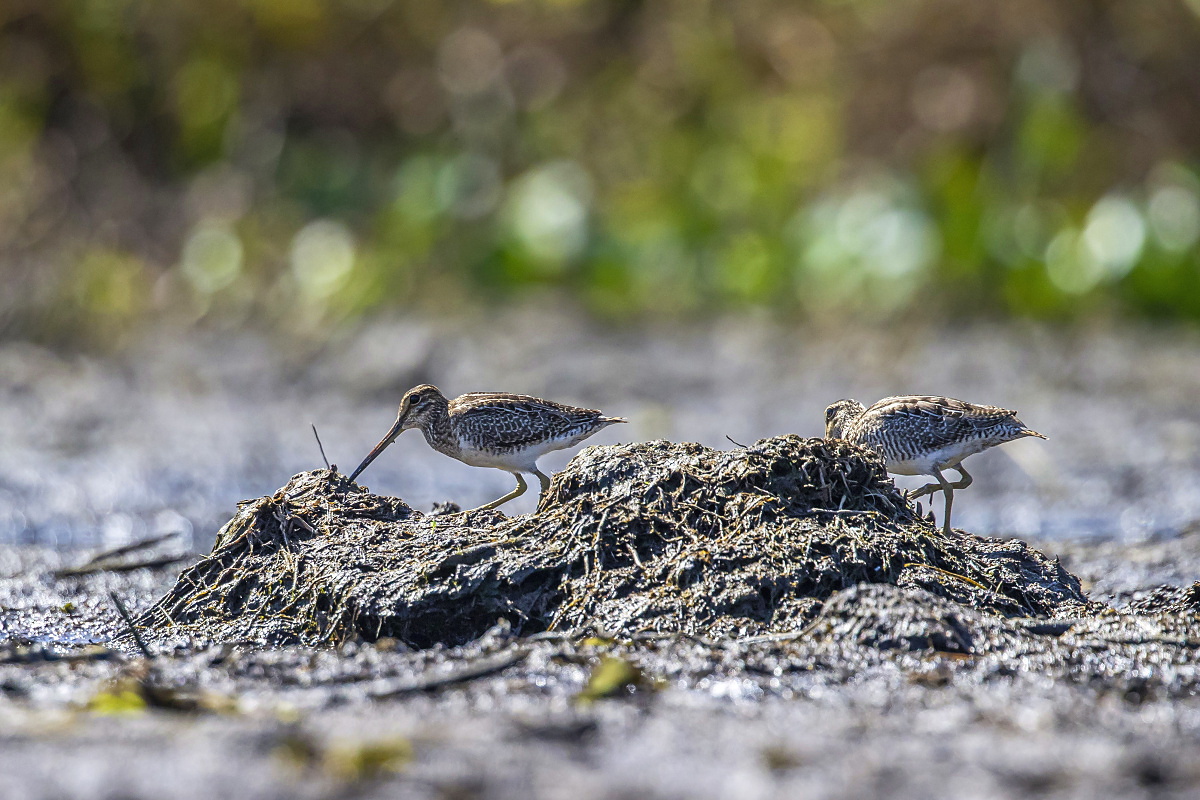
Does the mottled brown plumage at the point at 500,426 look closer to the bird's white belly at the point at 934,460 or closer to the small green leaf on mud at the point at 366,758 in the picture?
the bird's white belly at the point at 934,460

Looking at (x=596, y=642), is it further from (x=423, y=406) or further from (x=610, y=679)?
(x=423, y=406)

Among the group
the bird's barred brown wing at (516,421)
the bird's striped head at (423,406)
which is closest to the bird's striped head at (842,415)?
the bird's barred brown wing at (516,421)

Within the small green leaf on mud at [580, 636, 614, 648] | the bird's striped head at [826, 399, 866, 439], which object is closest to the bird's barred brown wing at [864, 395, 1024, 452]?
the bird's striped head at [826, 399, 866, 439]

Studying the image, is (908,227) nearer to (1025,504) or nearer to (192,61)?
(1025,504)

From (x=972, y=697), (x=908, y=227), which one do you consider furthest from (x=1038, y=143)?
(x=972, y=697)

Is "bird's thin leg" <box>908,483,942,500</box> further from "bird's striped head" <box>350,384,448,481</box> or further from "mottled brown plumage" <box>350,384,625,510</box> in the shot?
"bird's striped head" <box>350,384,448,481</box>
